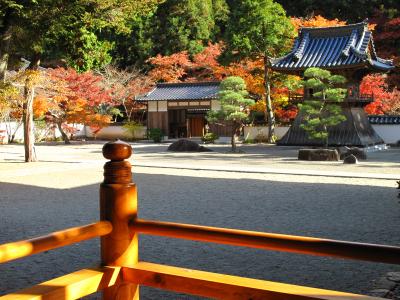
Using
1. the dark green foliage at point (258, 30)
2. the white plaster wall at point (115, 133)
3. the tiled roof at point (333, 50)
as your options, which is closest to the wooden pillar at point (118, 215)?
the tiled roof at point (333, 50)

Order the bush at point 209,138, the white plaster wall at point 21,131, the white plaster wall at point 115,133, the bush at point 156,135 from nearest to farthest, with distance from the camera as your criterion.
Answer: the bush at point 209,138, the bush at point 156,135, the white plaster wall at point 21,131, the white plaster wall at point 115,133

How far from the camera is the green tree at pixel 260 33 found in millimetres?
25297

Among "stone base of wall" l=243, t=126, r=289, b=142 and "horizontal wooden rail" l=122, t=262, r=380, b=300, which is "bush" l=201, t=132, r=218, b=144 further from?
"horizontal wooden rail" l=122, t=262, r=380, b=300

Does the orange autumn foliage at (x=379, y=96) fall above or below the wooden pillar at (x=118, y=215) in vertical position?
above

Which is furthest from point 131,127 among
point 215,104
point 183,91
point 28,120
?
point 28,120

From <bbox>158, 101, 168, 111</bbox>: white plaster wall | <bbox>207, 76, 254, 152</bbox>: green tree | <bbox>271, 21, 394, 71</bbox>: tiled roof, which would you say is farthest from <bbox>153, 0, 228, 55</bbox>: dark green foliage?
<bbox>207, 76, 254, 152</bbox>: green tree

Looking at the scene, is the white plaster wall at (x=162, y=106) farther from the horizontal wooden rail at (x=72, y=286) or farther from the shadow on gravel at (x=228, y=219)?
the horizontal wooden rail at (x=72, y=286)

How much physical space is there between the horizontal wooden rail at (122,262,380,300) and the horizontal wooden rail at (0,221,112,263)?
0.22 m

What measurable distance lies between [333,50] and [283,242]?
73.7ft

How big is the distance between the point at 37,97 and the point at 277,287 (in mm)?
25183

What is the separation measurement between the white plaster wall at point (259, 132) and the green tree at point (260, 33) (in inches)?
66.1

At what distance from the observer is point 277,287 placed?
1783 mm

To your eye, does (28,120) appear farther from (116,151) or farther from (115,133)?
(115,133)

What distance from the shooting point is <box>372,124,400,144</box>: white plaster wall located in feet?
83.6
